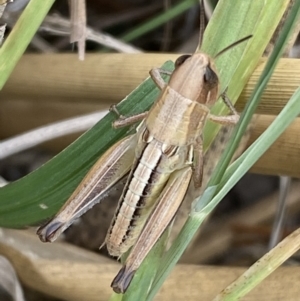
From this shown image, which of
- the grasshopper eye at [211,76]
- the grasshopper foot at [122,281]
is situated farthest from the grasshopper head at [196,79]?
the grasshopper foot at [122,281]

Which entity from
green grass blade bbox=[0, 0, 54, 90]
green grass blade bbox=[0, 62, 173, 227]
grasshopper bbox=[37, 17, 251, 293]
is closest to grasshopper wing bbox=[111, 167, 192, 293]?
grasshopper bbox=[37, 17, 251, 293]

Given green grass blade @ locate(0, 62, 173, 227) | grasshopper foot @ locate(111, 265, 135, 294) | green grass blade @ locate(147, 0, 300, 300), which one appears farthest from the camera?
green grass blade @ locate(0, 62, 173, 227)

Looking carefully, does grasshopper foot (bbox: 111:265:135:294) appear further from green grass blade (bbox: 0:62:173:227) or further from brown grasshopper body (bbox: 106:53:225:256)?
green grass blade (bbox: 0:62:173:227)

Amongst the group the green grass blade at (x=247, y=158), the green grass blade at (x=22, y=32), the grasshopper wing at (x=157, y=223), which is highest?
the green grass blade at (x=22, y=32)

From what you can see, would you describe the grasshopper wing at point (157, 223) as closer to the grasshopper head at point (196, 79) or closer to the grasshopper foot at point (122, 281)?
the grasshopper foot at point (122, 281)

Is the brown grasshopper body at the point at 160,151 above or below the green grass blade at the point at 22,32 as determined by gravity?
below

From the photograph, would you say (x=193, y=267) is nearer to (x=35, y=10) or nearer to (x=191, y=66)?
(x=191, y=66)

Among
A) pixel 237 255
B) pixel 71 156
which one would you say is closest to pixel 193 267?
pixel 71 156
